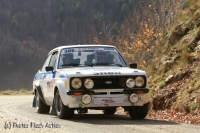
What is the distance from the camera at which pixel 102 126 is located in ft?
32.0

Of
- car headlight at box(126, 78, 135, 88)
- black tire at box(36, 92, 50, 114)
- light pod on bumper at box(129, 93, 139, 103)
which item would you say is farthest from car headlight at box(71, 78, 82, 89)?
black tire at box(36, 92, 50, 114)

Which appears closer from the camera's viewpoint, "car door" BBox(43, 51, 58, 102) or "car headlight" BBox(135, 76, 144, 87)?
"car headlight" BBox(135, 76, 144, 87)

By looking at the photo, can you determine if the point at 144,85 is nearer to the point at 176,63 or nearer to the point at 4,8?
the point at 176,63

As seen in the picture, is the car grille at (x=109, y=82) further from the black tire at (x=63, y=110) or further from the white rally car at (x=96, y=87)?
the black tire at (x=63, y=110)

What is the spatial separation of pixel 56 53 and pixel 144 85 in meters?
2.99

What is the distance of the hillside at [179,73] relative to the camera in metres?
12.7

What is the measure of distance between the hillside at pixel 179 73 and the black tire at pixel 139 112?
0.74m

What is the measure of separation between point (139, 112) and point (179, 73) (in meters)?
3.48

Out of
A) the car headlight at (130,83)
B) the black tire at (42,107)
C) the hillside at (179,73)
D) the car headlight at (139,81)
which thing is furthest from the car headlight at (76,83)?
the black tire at (42,107)

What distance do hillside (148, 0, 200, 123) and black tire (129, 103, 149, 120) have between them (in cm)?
74

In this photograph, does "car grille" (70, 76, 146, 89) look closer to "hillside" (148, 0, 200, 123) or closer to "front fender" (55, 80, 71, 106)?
"front fender" (55, 80, 71, 106)

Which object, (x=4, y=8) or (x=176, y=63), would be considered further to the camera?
(x=4, y=8)

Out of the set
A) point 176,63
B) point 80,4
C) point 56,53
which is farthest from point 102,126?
point 80,4

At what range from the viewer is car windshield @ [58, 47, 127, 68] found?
40.5 feet
